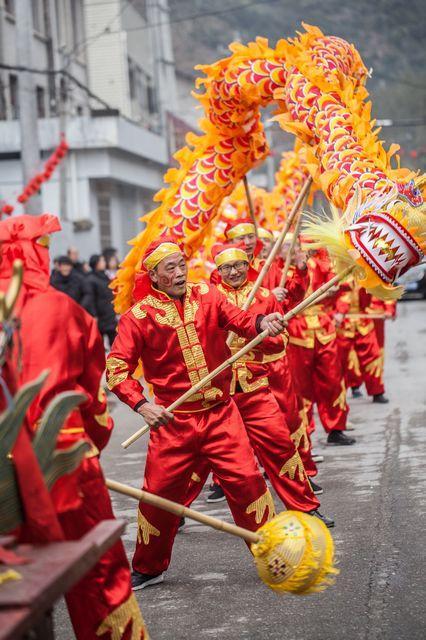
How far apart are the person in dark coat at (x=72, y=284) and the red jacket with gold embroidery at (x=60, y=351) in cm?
1074

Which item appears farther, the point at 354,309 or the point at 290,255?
the point at 354,309

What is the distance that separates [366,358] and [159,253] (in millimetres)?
6471

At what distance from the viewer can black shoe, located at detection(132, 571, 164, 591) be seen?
5.80 metres

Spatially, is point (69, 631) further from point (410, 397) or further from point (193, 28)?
point (193, 28)

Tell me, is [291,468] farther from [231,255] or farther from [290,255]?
[290,255]

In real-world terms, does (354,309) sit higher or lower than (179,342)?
lower

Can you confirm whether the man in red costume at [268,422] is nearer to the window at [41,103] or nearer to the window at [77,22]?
the window at [41,103]

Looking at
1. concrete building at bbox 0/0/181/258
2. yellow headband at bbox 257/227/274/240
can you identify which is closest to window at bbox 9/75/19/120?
concrete building at bbox 0/0/181/258

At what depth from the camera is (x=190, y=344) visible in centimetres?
565

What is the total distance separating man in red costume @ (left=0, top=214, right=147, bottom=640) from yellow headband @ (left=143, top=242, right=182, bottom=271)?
1583mm

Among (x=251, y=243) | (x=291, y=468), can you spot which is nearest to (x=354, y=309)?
(x=251, y=243)

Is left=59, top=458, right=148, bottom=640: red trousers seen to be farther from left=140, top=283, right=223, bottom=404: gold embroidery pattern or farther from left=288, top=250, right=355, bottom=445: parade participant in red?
left=288, top=250, right=355, bottom=445: parade participant in red

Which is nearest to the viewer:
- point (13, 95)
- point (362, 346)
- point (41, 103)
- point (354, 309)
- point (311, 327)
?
point (311, 327)

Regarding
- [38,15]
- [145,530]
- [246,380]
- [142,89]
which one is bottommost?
[145,530]
